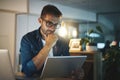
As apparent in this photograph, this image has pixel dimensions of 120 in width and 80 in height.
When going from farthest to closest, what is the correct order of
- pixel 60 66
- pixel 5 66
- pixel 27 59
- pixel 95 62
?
pixel 95 62 < pixel 27 59 < pixel 60 66 < pixel 5 66

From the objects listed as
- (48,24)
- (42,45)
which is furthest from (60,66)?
(48,24)

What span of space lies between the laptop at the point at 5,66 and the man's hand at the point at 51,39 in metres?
1.15

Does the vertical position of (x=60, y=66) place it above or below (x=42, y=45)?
below

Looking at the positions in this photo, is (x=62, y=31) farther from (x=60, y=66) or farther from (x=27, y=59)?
(x=60, y=66)

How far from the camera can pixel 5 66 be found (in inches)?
83.1

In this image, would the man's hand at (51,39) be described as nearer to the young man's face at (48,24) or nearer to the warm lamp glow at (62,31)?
the young man's face at (48,24)

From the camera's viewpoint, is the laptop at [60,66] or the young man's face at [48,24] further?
the young man's face at [48,24]

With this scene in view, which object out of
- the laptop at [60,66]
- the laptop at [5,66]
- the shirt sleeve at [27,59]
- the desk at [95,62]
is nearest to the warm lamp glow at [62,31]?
the desk at [95,62]

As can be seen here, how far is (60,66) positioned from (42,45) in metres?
0.89

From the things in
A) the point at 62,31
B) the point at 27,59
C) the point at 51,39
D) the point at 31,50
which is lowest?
the point at 27,59

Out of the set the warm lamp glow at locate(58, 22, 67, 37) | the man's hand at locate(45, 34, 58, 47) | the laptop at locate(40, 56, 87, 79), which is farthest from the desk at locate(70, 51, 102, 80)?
the laptop at locate(40, 56, 87, 79)

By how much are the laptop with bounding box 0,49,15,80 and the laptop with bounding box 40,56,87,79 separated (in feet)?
1.24

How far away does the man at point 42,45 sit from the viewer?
3.08m

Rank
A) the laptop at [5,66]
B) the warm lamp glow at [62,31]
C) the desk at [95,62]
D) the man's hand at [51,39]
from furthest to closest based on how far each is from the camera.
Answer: the desk at [95,62] → the warm lamp glow at [62,31] → the man's hand at [51,39] → the laptop at [5,66]
